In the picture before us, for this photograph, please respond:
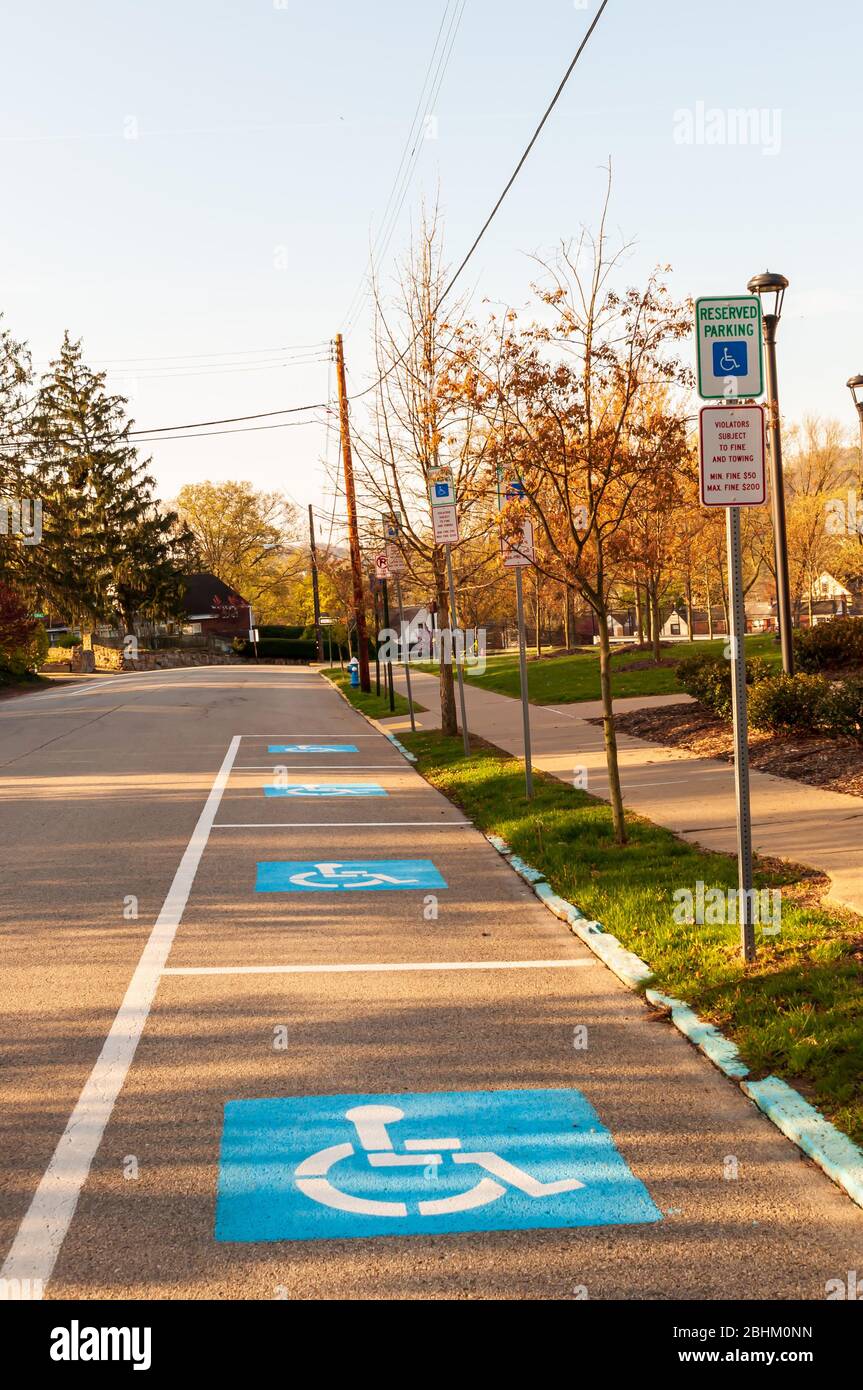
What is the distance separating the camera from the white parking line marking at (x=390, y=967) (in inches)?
270

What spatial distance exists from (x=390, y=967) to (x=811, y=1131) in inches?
114

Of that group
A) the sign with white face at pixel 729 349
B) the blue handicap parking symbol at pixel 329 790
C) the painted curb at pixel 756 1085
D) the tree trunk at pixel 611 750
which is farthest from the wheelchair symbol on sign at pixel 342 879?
the sign with white face at pixel 729 349

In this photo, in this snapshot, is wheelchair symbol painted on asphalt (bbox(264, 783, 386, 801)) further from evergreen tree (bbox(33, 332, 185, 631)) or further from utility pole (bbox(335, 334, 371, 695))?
evergreen tree (bbox(33, 332, 185, 631))

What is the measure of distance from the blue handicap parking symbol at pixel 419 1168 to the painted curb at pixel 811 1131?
641 millimetres

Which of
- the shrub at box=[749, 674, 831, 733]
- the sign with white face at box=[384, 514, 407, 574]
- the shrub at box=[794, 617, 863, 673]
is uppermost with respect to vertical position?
the sign with white face at box=[384, 514, 407, 574]

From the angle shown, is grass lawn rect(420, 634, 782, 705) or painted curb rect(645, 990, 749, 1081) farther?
grass lawn rect(420, 634, 782, 705)

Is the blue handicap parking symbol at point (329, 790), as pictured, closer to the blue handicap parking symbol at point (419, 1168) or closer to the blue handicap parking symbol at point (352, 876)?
the blue handicap parking symbol at point (352, 876)

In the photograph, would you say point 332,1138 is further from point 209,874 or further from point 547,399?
point 547,399

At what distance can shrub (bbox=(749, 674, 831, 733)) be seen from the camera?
1370 cm

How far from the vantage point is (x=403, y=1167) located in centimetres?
431

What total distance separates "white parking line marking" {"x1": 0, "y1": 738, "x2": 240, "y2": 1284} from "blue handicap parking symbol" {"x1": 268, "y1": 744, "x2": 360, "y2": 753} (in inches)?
435

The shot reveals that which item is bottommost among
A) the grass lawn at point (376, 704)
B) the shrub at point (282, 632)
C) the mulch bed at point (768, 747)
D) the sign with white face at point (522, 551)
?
the grass lawn at point (376, 704)

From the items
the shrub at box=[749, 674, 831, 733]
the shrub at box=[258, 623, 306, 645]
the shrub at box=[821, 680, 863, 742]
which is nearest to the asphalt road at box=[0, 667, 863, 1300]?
the shrub at box=[821, 680, 863, 742]
